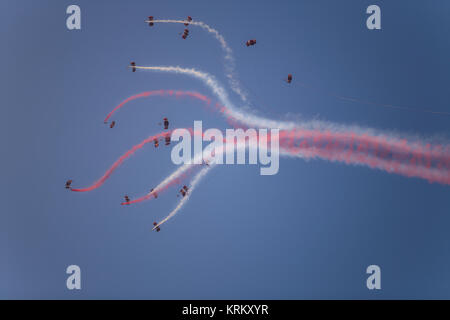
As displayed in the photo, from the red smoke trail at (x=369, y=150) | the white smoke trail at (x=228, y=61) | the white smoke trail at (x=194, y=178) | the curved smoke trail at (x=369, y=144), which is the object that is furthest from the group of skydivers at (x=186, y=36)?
the white smoke trail at (x=194, y=178)

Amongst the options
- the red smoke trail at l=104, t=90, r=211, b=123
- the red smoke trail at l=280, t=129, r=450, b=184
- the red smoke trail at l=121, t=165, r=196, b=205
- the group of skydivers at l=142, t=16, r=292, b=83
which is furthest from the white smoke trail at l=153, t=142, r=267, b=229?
the group of skydivers at l=142, t=16, r=292, b=83

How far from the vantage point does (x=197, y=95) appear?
1041 centimetres

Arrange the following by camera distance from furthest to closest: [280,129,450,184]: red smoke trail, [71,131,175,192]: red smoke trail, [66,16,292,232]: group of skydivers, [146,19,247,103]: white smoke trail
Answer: [71,131,175,192]: red smoke trail < [146,19,247,103]: white smoke trail < [66,16,292,232]: group of skydivers < [280,129,450,184]: red smoke trail

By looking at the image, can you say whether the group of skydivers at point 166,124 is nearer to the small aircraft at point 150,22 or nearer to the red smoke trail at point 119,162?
the small aircraft at point 150,22

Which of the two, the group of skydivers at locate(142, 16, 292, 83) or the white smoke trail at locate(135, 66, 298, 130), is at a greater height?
the group of skydivers at locate(142, 16, 292, 83)

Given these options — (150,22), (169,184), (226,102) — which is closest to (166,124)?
(169,184)

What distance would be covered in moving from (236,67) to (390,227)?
7.47 metres

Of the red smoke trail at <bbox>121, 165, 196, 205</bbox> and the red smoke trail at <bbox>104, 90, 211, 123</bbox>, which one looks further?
the red smoke trail at <bbox>104, 90, 211, 123</bbox>

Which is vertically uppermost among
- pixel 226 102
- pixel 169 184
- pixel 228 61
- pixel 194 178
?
pixel 228 61

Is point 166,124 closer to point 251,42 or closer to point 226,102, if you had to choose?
point 226,102

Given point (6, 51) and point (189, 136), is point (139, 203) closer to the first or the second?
point (189, 136)

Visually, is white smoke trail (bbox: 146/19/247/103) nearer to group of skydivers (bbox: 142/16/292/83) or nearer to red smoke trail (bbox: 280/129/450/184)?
group of skydivers (bbox: 142/16/292/83)

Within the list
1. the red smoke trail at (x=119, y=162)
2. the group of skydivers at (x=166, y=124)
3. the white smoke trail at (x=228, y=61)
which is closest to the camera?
the group of skydivers at (x=166, y=124)
